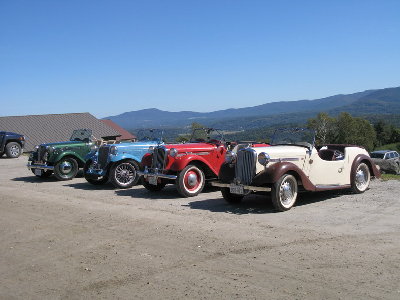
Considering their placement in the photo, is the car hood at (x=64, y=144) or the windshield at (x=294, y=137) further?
the car hood at (x=64, y=144)

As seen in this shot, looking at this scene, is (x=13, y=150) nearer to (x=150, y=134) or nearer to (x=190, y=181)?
(x=150, y=134)

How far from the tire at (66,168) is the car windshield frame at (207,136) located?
4.52 m

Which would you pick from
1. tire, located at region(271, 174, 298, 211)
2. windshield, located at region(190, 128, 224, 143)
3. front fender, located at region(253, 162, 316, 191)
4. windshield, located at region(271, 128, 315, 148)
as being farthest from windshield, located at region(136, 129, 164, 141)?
tire, located at region(271, 174, 298, 211)

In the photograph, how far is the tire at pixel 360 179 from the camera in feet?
32.4

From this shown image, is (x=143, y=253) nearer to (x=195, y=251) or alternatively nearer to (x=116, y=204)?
(x=195, y=251)

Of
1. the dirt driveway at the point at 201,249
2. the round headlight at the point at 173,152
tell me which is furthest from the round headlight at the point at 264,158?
the round headlight at the point at 173,152

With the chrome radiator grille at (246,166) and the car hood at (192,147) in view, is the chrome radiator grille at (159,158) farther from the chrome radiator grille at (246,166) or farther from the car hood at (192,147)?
the chrome radiator grille at (246,166)

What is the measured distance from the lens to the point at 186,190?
10.2 metres

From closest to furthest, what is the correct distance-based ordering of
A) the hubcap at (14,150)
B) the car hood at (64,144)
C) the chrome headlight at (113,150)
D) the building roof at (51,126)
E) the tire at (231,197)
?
the tire at (231,197)
the chrome headlight at (113,150)
the car hood at (64,144)
the hubcap at (14,150)
the building roof at (51,126)

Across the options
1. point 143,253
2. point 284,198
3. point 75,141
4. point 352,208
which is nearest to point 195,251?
point 143,253

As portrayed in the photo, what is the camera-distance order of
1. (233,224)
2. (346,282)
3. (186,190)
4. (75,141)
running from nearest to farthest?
(346,282) < (233,224) < (186,190) < (75,141)

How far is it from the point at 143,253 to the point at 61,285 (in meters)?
1.29

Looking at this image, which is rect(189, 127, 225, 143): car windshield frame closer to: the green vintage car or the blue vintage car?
the blue vintage car

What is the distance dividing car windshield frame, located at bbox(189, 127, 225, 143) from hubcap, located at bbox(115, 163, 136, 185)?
6.29 feet
